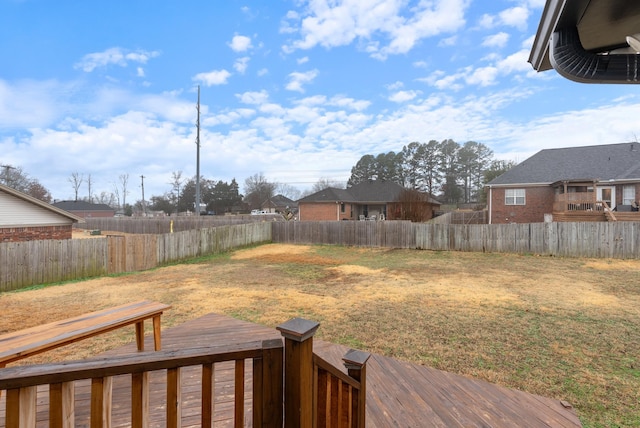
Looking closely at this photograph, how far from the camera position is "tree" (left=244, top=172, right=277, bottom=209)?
55062 millimetres

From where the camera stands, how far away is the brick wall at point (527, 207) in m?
19.0

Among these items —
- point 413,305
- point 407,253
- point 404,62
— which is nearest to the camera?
point 413,305

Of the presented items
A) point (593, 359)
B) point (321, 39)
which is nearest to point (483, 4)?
point (321, 39)

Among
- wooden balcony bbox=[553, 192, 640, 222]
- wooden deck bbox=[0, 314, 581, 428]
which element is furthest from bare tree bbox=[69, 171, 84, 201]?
wooden balcony bbox=[553, 192, 640, 222]

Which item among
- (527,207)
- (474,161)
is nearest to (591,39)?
(527,207)

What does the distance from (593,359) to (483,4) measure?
31.1ft

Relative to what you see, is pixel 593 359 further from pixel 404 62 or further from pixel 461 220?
pixel 461 220

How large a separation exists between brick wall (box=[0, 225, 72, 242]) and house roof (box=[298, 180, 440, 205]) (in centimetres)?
2059

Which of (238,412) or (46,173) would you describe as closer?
(238,412)

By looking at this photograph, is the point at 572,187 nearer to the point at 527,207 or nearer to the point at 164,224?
the point at 527,207

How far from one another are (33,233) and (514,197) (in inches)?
1060

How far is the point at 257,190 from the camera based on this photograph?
58719 mm

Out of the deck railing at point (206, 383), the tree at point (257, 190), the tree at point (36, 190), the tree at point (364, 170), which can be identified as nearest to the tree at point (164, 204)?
the tree at point (257, 190)

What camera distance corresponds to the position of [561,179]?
59.9 ft
